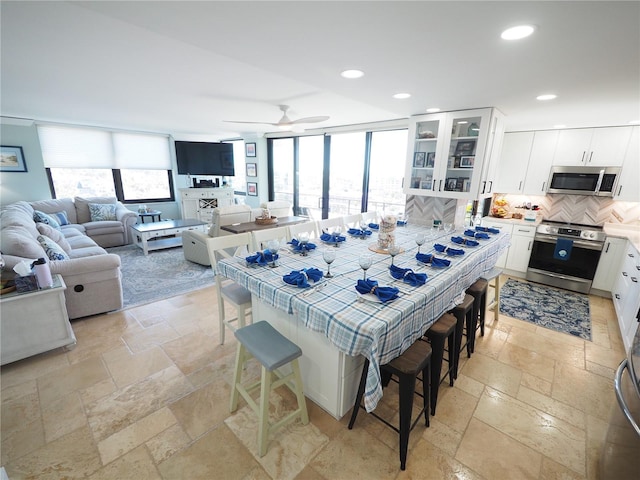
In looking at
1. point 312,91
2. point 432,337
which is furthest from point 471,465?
point 312,91

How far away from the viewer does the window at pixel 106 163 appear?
5.73 meters

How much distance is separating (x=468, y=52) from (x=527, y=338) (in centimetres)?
266

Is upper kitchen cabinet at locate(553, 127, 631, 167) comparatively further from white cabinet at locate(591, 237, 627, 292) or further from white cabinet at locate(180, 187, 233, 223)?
white cabinet at locate(180, 187, 233, 223)

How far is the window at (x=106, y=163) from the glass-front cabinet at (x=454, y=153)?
21.7ft

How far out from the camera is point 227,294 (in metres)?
2.32

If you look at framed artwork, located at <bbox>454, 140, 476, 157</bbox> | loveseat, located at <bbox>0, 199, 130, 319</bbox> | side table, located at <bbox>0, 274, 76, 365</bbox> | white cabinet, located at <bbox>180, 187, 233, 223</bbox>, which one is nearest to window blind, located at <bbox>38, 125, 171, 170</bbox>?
white cabinet, located at <bbox>180, 187, 233, 223</bbox>

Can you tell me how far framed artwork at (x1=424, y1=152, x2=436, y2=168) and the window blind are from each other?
22.1 ft

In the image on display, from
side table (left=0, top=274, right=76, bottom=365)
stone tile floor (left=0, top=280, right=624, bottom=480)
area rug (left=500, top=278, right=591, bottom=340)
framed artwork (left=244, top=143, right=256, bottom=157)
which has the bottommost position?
stone tile floor (left=0, top=280, right=624, bottom=480)

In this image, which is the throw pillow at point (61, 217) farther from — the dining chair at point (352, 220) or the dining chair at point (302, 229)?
the dining chair at point (352, 220)

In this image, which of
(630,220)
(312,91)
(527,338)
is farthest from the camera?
(630,220)

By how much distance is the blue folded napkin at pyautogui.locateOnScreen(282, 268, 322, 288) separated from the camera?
5.62ft

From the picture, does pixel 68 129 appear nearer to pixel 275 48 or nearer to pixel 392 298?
pixel 275 48

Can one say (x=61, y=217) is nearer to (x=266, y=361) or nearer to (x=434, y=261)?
(x=266, y=361)

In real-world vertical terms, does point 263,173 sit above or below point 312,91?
below
